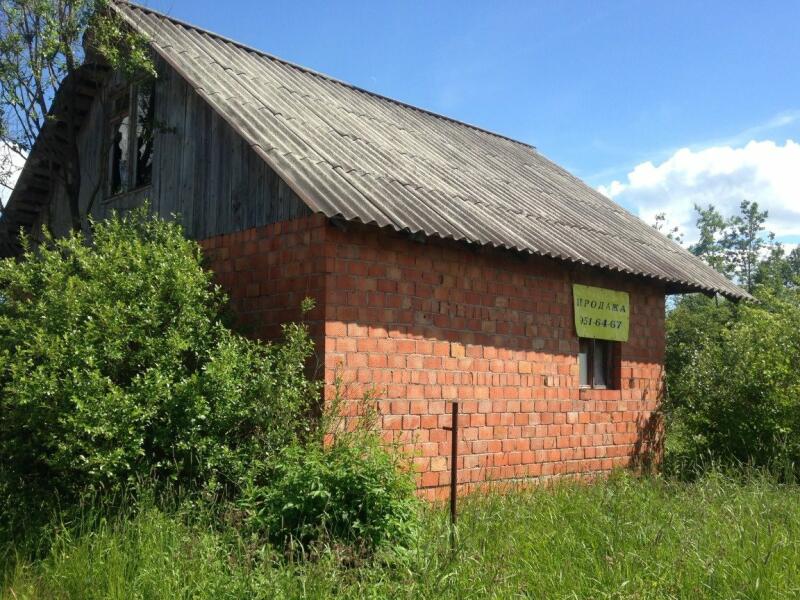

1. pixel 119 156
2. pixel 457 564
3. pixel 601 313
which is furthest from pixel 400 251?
pixel 119 156

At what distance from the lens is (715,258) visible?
43.1 metres

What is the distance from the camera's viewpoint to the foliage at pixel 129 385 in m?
6.45

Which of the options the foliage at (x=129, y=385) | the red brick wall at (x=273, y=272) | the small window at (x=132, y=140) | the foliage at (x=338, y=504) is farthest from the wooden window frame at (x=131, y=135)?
the foliage at (x=338, y=504)

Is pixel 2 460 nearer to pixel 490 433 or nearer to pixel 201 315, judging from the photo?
pixel 201 315

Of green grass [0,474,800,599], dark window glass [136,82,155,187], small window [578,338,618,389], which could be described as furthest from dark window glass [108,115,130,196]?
small window [578,338,618,389]

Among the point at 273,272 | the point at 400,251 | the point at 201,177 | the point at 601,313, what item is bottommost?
the point at 601,313

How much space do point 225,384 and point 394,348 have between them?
1931mm

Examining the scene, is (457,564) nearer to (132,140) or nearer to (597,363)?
(597,363)

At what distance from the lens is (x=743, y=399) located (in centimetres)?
1152

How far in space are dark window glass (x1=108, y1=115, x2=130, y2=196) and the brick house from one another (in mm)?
28

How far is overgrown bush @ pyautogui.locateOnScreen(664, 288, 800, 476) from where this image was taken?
11.1 m

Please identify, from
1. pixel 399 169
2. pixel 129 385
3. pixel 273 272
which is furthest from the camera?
pixel 399 169

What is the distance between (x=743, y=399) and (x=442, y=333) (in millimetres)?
5261

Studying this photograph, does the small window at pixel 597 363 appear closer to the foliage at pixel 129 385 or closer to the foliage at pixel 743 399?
the foliage at pixel 743 399
